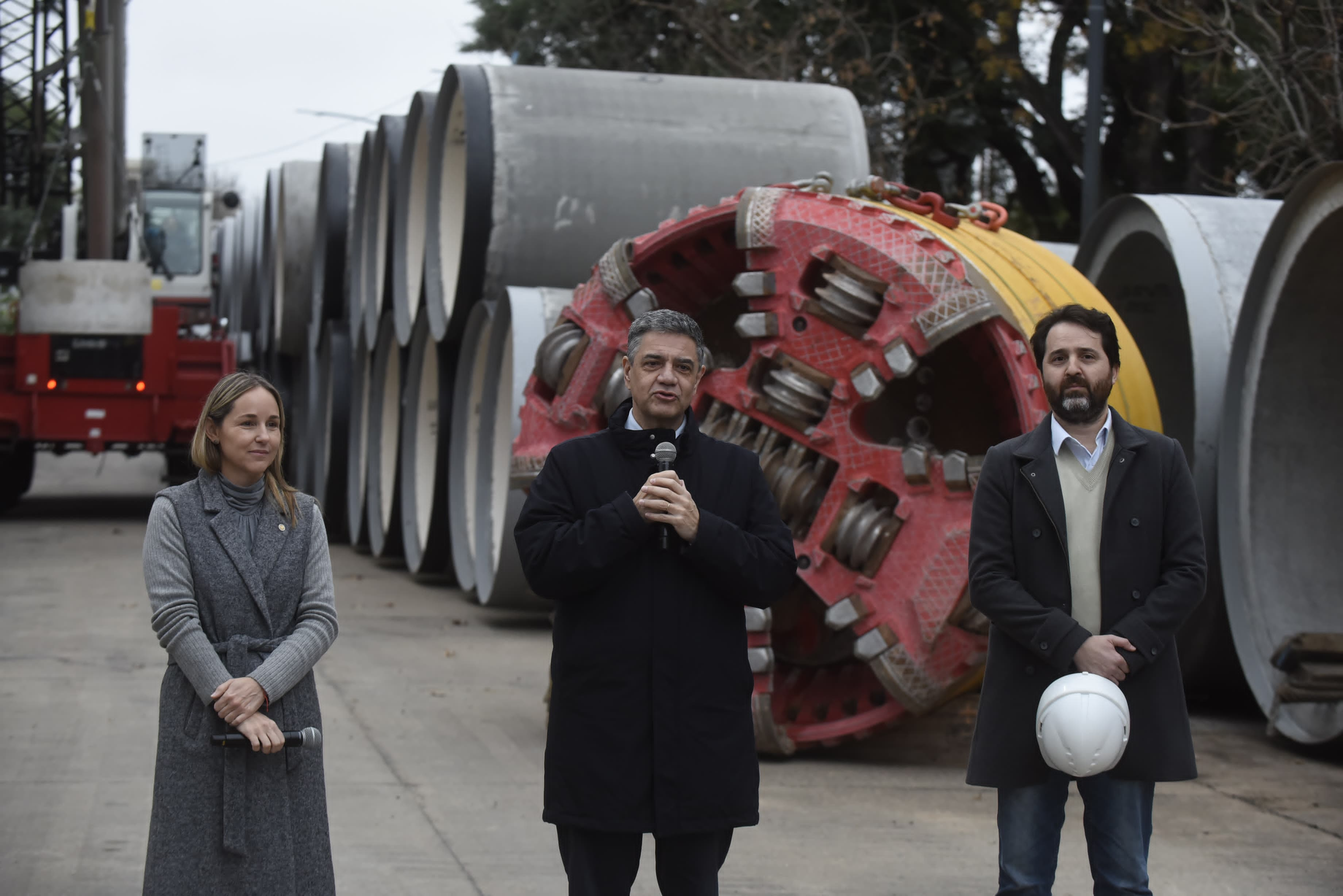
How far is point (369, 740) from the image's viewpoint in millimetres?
6926

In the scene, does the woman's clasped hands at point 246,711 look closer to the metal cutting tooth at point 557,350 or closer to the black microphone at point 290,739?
the black microphone at point 290,739

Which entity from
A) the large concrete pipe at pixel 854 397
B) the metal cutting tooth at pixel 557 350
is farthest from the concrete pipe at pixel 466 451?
the large concrete pipe at pixel 854 397

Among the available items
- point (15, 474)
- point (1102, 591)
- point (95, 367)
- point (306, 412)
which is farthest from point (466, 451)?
point (15, 474)

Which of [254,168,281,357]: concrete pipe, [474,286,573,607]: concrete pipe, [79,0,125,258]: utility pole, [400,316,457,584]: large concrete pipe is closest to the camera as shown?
[474,286,573,607]: concrete pipe

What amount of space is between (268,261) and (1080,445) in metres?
19.0

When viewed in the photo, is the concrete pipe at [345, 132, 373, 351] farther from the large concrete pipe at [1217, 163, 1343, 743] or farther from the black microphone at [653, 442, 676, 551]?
the black microphone at [653, 442, 676, 551]

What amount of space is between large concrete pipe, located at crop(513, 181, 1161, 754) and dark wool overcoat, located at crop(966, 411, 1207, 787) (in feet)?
7.71

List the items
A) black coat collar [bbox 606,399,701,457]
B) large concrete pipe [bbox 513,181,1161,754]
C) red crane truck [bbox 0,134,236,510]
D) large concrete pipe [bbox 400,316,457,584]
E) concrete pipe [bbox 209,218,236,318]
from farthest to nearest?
concrete pipe [bbox 209,218,236,318], red crane truck [bbox 0,134,236,510], large concrete pipe [bbox 400,316,457,584], large concrete pipe [bbox 513,181,1161,754], black coat collar [bbox 606,399,701,457]

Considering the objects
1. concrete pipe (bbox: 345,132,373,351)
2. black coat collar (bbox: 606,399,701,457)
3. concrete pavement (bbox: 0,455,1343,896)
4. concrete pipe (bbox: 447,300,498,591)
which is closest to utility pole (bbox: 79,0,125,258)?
concrete pipe (bbox: 345,132,373,351)

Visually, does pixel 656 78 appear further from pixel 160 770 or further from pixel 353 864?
pixel 160 770

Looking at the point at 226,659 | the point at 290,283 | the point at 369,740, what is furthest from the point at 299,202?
the point at 226,659

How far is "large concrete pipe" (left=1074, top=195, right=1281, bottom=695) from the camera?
25.8ft

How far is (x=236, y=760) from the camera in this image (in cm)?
345

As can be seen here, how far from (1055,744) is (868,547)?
2765mm
